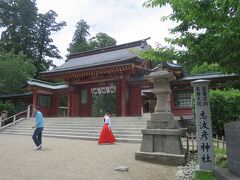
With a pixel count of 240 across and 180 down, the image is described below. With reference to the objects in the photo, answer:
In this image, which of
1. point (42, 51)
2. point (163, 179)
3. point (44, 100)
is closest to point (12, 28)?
point (42, 51)

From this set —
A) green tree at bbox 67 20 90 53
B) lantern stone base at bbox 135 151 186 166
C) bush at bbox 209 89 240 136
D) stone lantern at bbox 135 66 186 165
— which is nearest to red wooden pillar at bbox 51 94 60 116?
bush at bbox 209 89 240 136

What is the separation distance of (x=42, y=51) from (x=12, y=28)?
651 centimetres

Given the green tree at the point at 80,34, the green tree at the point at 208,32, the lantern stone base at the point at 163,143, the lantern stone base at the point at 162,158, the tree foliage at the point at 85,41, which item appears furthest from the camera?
the green tree at the point at 80,34

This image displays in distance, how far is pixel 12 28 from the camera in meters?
39.7

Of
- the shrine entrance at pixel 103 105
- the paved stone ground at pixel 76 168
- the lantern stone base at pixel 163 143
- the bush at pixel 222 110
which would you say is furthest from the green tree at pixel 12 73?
the lantern stone base at pixel 163 143

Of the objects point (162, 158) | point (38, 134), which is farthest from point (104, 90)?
point (162, 158)

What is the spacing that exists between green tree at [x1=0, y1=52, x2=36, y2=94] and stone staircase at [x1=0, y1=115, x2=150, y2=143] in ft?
26.2

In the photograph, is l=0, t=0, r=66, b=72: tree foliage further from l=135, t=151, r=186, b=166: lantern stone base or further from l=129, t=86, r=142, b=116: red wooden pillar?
l=135, t=151, r=186, b=166: lantern stone base

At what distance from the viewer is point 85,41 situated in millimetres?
50812

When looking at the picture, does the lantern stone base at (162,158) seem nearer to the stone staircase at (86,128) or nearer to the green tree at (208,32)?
the green tree at (208,32)

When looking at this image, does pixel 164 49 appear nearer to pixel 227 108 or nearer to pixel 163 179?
pixel 163 179

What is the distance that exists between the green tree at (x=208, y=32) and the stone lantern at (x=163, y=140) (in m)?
2.75

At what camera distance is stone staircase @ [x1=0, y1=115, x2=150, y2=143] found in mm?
12852

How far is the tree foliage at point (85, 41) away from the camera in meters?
45.1
